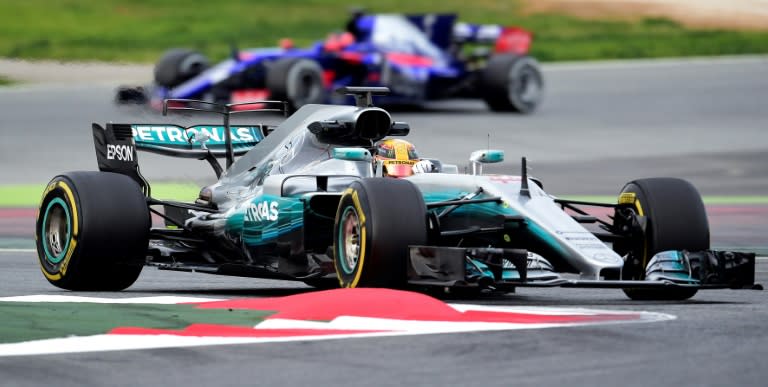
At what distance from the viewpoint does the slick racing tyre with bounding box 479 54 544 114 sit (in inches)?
1275

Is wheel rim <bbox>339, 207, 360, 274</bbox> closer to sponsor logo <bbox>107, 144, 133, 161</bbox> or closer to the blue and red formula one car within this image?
sponsor logo <bbox>107, 144, 133, 161</bbox>

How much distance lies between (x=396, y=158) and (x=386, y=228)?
5.78ft

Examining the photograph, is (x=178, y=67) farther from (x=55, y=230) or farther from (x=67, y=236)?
(x=67, y=236)

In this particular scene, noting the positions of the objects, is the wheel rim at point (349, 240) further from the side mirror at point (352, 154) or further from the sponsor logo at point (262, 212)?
the sponsor logo at point (262, 212)

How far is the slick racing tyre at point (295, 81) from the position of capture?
29.4 metres

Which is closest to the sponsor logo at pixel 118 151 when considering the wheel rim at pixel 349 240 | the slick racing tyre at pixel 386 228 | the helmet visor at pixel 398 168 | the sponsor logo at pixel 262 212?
the sponsor logo at pixel 262 212

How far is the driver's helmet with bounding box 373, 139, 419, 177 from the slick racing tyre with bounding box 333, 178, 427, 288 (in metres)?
1.33

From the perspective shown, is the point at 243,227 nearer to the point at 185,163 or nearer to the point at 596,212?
the point at 596,212

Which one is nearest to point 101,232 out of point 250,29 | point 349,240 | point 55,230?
point 55,230

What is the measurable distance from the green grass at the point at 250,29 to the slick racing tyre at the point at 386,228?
30670 mm

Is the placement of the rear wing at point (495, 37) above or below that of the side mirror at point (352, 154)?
above

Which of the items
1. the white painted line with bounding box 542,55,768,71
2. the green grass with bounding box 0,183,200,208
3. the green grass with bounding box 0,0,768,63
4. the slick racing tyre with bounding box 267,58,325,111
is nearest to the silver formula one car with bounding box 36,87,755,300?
the green grass with bounding box 0,183,200,208

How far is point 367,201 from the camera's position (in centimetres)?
1059

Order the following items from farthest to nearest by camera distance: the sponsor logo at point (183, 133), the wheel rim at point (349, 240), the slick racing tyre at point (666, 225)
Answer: the sponsor logo at point (183, 133)
the slick racing tyre at point (666, 225)
the wheel rim at point (349, 240)
